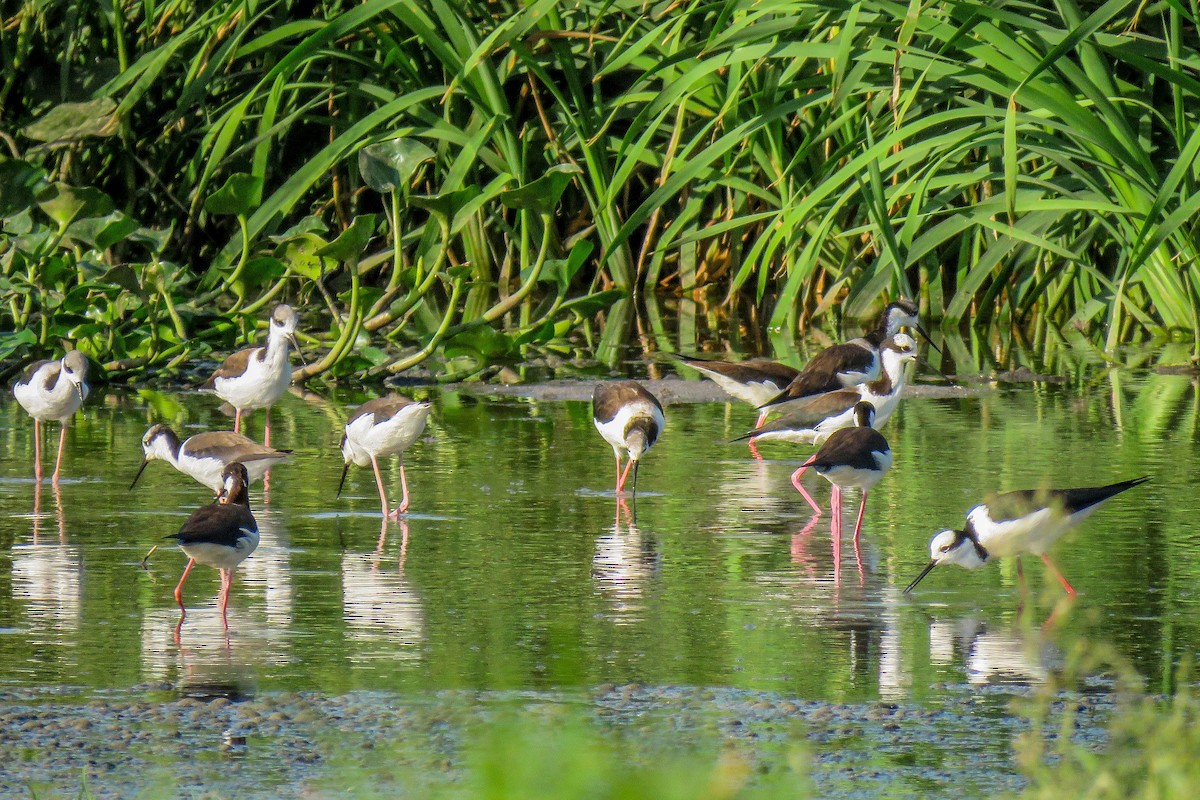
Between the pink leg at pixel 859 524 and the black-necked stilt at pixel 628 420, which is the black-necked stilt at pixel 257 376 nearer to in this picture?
the black-necked stilt at pixel 628 420

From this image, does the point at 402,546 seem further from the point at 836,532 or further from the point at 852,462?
the point at 852,462

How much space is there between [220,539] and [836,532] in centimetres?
278

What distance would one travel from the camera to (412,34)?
→ 17000 mm

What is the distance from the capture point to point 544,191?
1179cm

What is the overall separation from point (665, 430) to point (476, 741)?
636 centimetres

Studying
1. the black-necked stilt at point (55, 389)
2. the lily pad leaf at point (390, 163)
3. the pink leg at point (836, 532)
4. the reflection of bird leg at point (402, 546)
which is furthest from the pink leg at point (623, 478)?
the lily pad leaf at point (390, 163)

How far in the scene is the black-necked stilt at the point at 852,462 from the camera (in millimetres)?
8312

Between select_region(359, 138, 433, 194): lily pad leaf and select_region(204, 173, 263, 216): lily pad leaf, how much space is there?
26.8 inches

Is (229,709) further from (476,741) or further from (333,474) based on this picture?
(333,474)

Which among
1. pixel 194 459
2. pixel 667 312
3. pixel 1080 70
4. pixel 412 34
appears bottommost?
pixel 194 459

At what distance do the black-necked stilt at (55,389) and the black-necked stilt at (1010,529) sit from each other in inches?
182

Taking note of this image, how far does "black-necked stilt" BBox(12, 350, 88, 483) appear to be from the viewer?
9773 millimetres

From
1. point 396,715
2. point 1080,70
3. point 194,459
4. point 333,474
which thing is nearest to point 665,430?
point 333,474

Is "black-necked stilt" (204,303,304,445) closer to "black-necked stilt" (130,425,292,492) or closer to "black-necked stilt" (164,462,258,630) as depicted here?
"black-necked stilt" (130,425,292,492)
